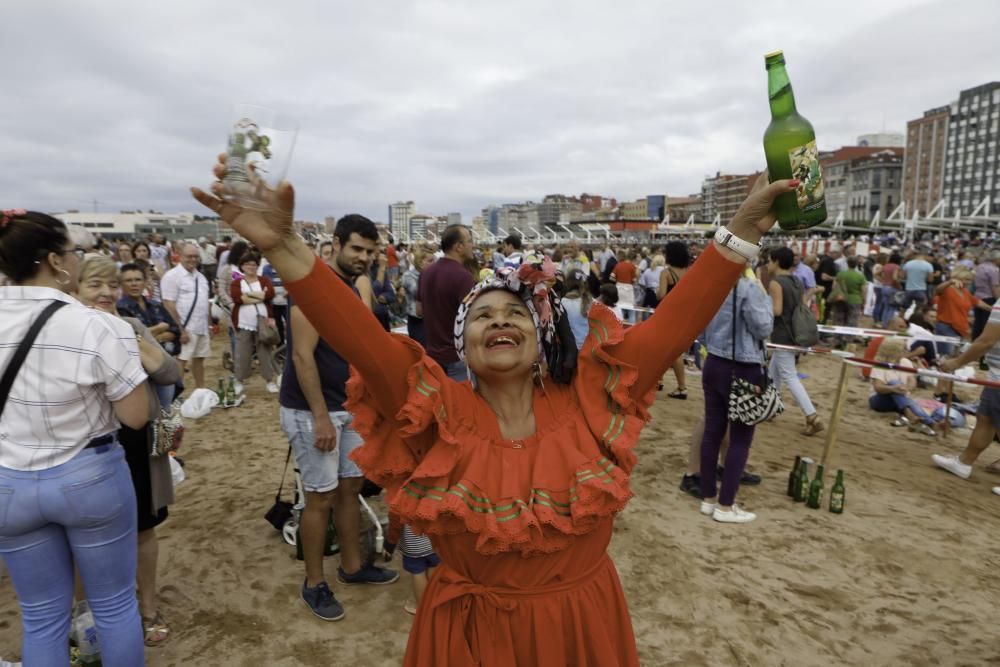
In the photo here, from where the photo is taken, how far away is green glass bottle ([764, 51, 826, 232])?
1504 millimetres

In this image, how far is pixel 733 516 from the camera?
452cm

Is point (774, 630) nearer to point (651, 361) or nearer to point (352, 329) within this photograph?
point (651, 361)

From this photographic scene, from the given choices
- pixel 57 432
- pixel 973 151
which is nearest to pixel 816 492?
pixel 57 432

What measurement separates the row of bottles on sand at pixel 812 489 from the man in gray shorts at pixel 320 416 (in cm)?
374

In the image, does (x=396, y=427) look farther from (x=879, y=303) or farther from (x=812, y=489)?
(x=879, y=303)

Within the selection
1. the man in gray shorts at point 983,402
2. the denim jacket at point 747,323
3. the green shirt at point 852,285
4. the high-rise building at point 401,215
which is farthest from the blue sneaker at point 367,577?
the high-rise building at point 401,215

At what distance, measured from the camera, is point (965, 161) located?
9919 centimetres

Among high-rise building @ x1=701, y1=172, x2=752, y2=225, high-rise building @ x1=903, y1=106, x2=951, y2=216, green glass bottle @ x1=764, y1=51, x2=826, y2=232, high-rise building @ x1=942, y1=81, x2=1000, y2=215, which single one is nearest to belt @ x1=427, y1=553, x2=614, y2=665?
green glass bottle @ x1=764, y1=51, x2=826, y2=232

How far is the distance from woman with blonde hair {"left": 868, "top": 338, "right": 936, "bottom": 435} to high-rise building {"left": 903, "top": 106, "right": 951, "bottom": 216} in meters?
120

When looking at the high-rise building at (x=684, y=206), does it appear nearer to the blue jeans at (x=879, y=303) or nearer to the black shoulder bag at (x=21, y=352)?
the blue jeans at (x=879, y=303)

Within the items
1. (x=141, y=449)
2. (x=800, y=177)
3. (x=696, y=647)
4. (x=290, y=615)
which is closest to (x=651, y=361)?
(x=800, y=177)

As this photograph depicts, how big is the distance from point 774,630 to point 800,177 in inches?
113

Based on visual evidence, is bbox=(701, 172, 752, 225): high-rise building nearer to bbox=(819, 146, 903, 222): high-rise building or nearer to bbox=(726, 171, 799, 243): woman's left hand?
bbox=(819, 146, 903, 222): high-rise building

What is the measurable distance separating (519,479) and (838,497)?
13.9ft
